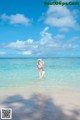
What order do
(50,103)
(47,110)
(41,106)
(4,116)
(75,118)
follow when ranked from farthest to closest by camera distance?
(50,103), (41,106), (47,110), (75,118), (4,116)

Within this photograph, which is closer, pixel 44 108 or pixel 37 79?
pixel 44 108

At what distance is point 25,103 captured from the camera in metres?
6.01

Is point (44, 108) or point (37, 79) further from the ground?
point (37, 79)

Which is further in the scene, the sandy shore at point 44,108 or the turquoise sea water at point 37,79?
the turquoise sea water at point 37,79

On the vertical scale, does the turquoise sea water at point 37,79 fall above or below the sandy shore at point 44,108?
above

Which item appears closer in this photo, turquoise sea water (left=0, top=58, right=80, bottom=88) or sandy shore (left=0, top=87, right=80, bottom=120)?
sandy shore (left=0, top=87, right=80, bottom=120)

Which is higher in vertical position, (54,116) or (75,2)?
(75,2)

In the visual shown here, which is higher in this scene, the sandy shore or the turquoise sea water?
the turquoise sea water

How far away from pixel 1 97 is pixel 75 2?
2.91 m

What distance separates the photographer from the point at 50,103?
6094 millimetres

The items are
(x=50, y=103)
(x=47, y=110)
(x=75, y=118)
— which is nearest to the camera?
(x=75, y=118)

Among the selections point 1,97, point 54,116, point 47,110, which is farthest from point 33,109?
point 1,97

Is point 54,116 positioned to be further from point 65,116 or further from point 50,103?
point 50,103

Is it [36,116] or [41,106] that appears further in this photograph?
[41,106]
